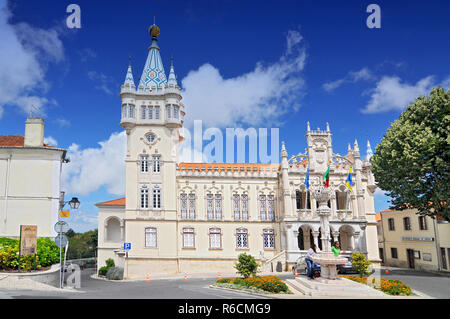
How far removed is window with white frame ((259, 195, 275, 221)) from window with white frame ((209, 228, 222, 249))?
214 inches

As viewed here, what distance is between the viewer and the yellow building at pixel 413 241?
3597 cm

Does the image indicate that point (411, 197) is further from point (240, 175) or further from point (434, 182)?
point (240, 175)

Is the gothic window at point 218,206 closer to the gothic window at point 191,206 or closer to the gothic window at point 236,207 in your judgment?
the gothic window at point 236,207

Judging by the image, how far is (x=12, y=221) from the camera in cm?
3061

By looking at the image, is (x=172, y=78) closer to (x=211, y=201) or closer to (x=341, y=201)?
(x=211, y=201)

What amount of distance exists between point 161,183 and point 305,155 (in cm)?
1707

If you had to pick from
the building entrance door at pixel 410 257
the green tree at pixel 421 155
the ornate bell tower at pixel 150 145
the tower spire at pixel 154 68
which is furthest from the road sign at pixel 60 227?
the building entrance door at pixel 410 257

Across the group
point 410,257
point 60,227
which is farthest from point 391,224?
point 60,227

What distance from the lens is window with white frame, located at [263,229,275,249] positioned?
39594mm

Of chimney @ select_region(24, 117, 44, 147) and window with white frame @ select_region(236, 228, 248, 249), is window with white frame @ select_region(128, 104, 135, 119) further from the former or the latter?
window with white frame @ select_region(236, 228, 248, 249)

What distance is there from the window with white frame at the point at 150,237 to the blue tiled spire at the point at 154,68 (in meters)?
16.8
